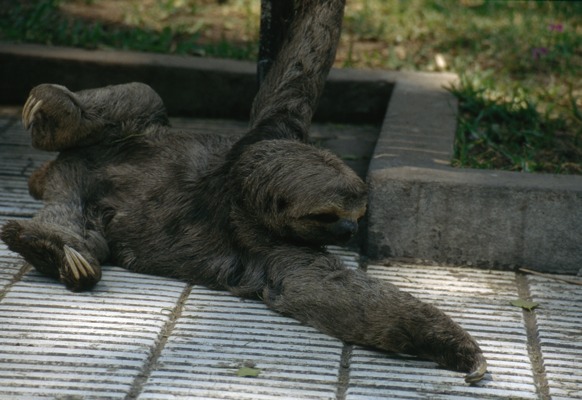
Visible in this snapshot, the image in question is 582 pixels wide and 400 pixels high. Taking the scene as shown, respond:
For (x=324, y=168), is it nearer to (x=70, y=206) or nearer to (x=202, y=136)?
(x=202, y=136)

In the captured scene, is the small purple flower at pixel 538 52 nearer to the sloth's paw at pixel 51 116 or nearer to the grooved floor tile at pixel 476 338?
the grooved floor tile at pixel 476 338

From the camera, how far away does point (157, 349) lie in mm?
4211

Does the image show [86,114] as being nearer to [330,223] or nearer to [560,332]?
[330,223]

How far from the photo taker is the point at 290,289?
457cm

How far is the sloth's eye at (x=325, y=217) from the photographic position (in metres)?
4.56

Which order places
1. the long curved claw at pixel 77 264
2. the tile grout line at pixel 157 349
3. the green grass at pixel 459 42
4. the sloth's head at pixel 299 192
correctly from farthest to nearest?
the green grass at pixel 459 42, the long curved claw at pixel 77 264, the sloth's head at pixel 299 192, the tile grout line at pixel 157 349

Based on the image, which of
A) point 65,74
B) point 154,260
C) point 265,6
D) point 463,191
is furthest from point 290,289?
point 65,74

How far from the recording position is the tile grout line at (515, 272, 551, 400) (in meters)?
4.05

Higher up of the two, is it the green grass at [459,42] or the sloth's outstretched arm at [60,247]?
the green grass at [459,42]

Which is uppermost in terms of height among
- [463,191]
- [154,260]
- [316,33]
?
[316,33]

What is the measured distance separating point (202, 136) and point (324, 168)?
1080 mm

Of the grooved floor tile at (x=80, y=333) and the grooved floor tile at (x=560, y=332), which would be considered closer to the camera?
the grooved floor tile at (x=80, y=333)

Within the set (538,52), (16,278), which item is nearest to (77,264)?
(16,278)

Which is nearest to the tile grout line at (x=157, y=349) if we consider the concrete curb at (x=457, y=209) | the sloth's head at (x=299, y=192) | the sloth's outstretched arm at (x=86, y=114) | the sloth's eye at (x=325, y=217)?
the sloth's head at (x=299, y=192)
